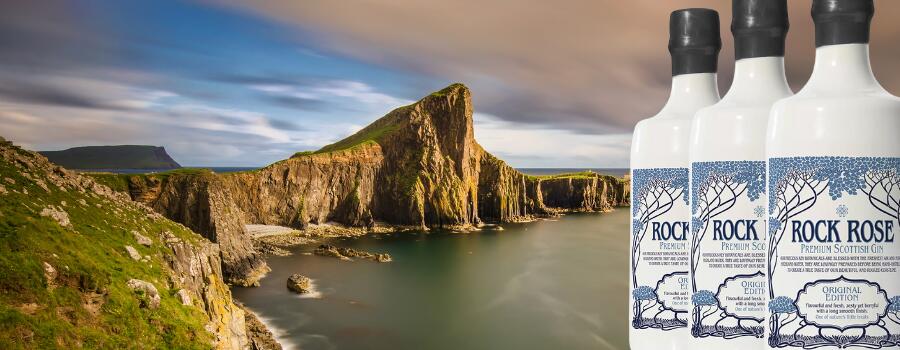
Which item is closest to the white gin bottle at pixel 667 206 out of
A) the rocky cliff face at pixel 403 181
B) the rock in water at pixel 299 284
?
the rock in water at pixel 299 284

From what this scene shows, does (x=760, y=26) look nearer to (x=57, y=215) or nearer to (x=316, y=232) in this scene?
(x=57, y=215)

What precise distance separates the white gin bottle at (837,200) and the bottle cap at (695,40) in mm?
751

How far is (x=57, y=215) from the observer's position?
20453mm

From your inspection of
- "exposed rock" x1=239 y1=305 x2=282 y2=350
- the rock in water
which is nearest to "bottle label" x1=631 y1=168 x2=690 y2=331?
"exposed rock" x1=239 y1=305 x2=282 y2=350

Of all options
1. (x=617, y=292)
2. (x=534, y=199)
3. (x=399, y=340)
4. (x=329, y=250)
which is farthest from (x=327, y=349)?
(x=534, y=199)

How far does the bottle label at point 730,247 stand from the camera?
12.5ft

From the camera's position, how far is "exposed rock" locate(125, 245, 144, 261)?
21.0 m

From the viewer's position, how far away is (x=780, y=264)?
349cm

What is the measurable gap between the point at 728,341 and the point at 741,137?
1.36 meters

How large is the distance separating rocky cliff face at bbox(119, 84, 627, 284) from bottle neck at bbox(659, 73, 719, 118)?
271 ft

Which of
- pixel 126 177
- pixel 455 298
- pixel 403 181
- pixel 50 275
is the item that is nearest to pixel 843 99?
pixel 50 275

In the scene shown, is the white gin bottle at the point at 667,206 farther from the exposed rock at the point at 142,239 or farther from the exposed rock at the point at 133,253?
the exposed rock at the point at 142,239

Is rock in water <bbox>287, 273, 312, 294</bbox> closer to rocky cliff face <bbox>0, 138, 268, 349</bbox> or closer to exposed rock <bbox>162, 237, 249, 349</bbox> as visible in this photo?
rocky cliff face <bbox>0, 138, 268, 349</bbox>

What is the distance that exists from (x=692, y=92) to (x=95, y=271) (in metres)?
18.8
